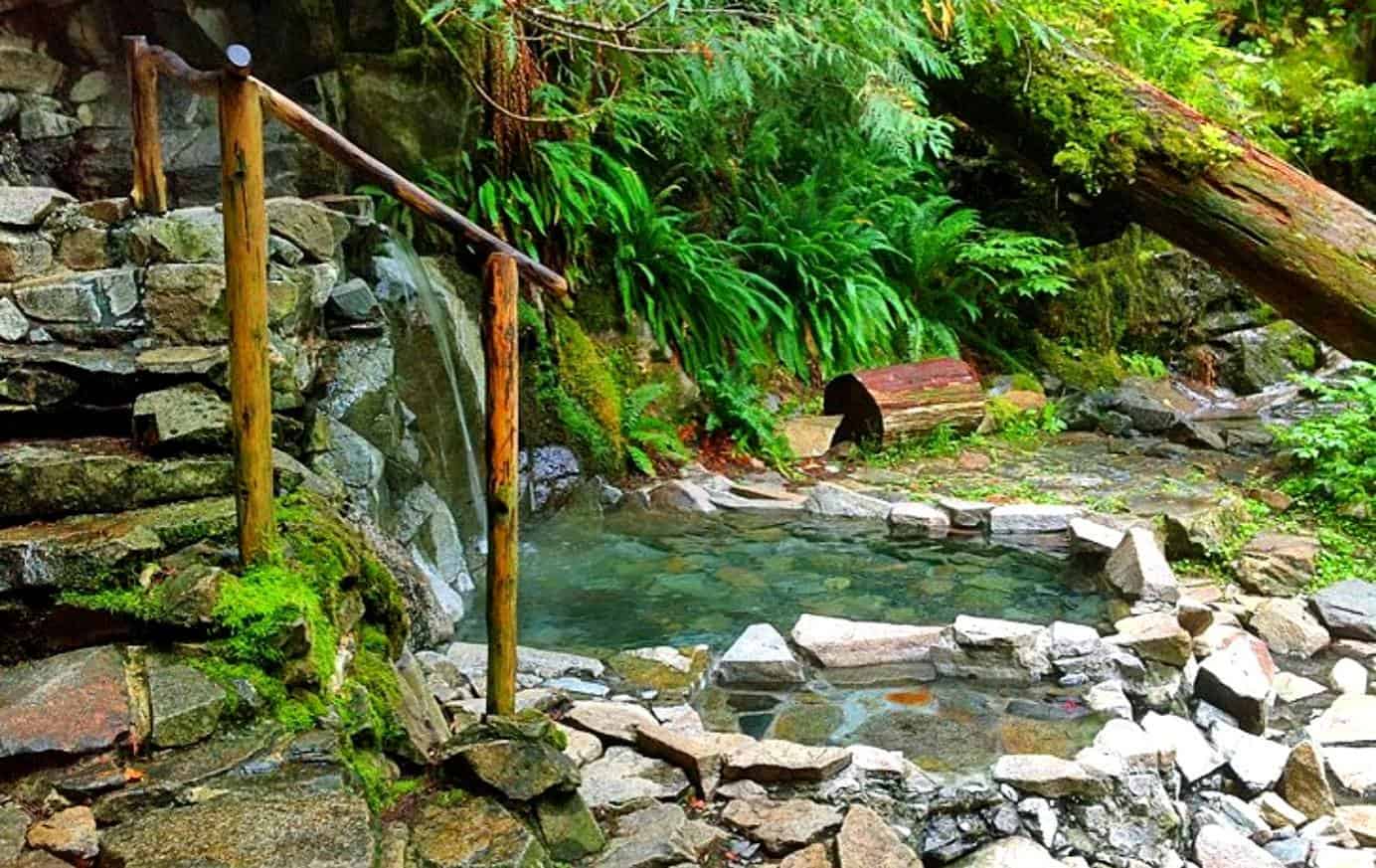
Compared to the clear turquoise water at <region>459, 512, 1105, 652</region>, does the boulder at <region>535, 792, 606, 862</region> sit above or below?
above

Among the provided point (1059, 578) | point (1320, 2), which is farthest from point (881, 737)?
point (1320, 2)

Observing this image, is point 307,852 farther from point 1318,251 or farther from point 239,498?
point 1318,251

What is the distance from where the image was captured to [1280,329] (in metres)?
9.96

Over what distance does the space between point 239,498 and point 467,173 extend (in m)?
4.38

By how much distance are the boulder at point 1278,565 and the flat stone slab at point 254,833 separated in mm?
4522

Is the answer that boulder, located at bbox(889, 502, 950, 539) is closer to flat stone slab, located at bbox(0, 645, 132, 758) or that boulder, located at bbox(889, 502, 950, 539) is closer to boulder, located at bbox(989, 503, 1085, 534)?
boulder, located at bbox(989, 503, 1085, 534)

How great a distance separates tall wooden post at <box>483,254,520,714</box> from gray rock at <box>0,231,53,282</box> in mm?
1899

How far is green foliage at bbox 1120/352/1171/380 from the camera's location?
9.60m

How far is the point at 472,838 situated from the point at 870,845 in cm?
115

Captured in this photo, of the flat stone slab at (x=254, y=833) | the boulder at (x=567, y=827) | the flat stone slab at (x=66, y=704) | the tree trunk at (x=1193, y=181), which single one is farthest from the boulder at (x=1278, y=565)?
the flat stone slab at (x=66, y=704)

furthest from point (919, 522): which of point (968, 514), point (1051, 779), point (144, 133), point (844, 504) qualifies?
point (144, 133)

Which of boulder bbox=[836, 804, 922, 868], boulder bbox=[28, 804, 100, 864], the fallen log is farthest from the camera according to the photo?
the fallen log

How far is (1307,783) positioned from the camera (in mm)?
3480

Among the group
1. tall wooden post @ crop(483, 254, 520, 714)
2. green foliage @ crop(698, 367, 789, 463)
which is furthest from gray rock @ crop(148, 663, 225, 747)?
green foliage @ crop(698, 367, 789, 463)
